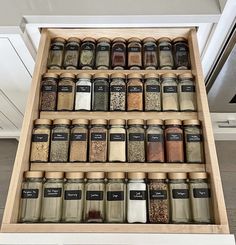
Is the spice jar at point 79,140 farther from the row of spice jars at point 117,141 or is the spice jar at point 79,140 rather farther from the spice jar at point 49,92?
the spice jar at point 49,92

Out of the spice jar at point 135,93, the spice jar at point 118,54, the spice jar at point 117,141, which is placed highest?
the spice jar at point 118,54

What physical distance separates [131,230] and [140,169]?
232 mm

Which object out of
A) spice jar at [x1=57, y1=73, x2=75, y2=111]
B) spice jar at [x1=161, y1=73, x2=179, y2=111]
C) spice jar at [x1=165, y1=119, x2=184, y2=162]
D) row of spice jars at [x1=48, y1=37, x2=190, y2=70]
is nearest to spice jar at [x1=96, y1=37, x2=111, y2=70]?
row of spice jars at [x1=48, y1=37, x2=190, y2=70]

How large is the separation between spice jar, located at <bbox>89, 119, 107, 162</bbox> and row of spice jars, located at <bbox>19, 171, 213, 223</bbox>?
6 cm

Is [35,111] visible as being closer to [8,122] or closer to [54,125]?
[54,125]

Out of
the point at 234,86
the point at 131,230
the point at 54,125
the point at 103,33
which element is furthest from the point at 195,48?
the point at 131,230

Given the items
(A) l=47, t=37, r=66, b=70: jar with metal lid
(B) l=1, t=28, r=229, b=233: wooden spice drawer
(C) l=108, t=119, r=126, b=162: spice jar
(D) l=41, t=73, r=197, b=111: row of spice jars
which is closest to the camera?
(B) l=1, t=28, r=229, b=233: wooden spice drawer

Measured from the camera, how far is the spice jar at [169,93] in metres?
1.12

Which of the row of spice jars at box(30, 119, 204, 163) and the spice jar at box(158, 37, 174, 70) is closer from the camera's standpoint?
the row of spice jars at box(30, 119, 204, 163)

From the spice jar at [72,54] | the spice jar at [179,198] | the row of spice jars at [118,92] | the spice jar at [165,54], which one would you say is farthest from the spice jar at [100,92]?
the spice jar at [179,198]

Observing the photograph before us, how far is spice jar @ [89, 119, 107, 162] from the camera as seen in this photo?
1.03m

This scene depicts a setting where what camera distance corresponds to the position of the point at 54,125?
3.56 feet

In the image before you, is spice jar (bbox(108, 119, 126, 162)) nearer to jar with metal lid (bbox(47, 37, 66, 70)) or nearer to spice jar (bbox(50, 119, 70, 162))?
spice jar (bbox(50, 119, 70, 162))

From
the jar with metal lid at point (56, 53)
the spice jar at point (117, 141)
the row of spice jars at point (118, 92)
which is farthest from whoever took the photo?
the jar with metal lid at point (56, 53)
